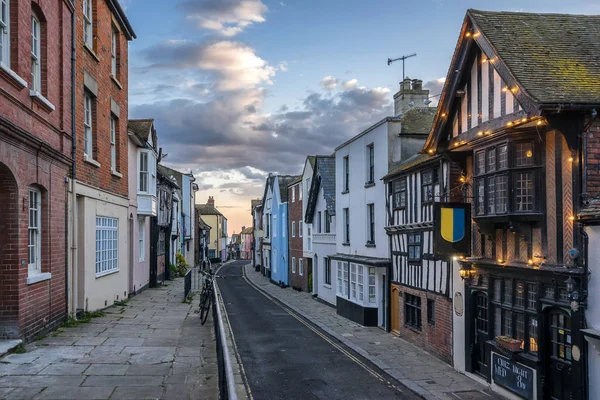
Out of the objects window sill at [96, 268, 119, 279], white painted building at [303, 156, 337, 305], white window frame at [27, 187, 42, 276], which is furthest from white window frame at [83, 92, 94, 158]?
white painted building at [303, 156, 337, 305]

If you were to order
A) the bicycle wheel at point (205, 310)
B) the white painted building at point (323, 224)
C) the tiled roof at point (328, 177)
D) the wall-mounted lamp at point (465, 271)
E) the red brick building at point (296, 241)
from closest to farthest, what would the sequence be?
the wall-mounted lamp at point (465, 271)
the bicycle wheel at point (205, 310)
the white painted building at point (323, 224)
the tiled roof at point (328, 177)
the red brick building at point (296, 241)

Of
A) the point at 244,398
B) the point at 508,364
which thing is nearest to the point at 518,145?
the point at 508,364

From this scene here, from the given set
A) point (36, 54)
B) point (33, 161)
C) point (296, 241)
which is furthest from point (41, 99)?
point (296, 241)

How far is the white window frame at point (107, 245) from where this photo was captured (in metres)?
18.0

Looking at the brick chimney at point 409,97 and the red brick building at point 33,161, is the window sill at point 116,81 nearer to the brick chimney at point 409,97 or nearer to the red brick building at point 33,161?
the red brick building at point 33,161

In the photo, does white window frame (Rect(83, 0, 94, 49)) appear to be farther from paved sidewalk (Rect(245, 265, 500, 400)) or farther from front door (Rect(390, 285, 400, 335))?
front door (Rect(390, 285, 400, 335))

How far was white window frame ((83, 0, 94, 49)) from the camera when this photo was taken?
16767 mm

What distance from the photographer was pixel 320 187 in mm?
34594

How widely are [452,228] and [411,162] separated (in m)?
6.03

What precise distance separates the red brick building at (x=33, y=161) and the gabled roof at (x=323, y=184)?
1935cm

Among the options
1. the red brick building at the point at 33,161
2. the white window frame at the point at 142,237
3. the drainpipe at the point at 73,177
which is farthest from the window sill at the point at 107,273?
the white window frame at the point at 142,237

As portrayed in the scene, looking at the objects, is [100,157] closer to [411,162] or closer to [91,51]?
[91,51]

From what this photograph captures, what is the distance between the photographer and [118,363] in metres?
10.5

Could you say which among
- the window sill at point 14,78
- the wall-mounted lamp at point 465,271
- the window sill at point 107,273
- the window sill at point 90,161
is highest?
the window sill at point 14,78
